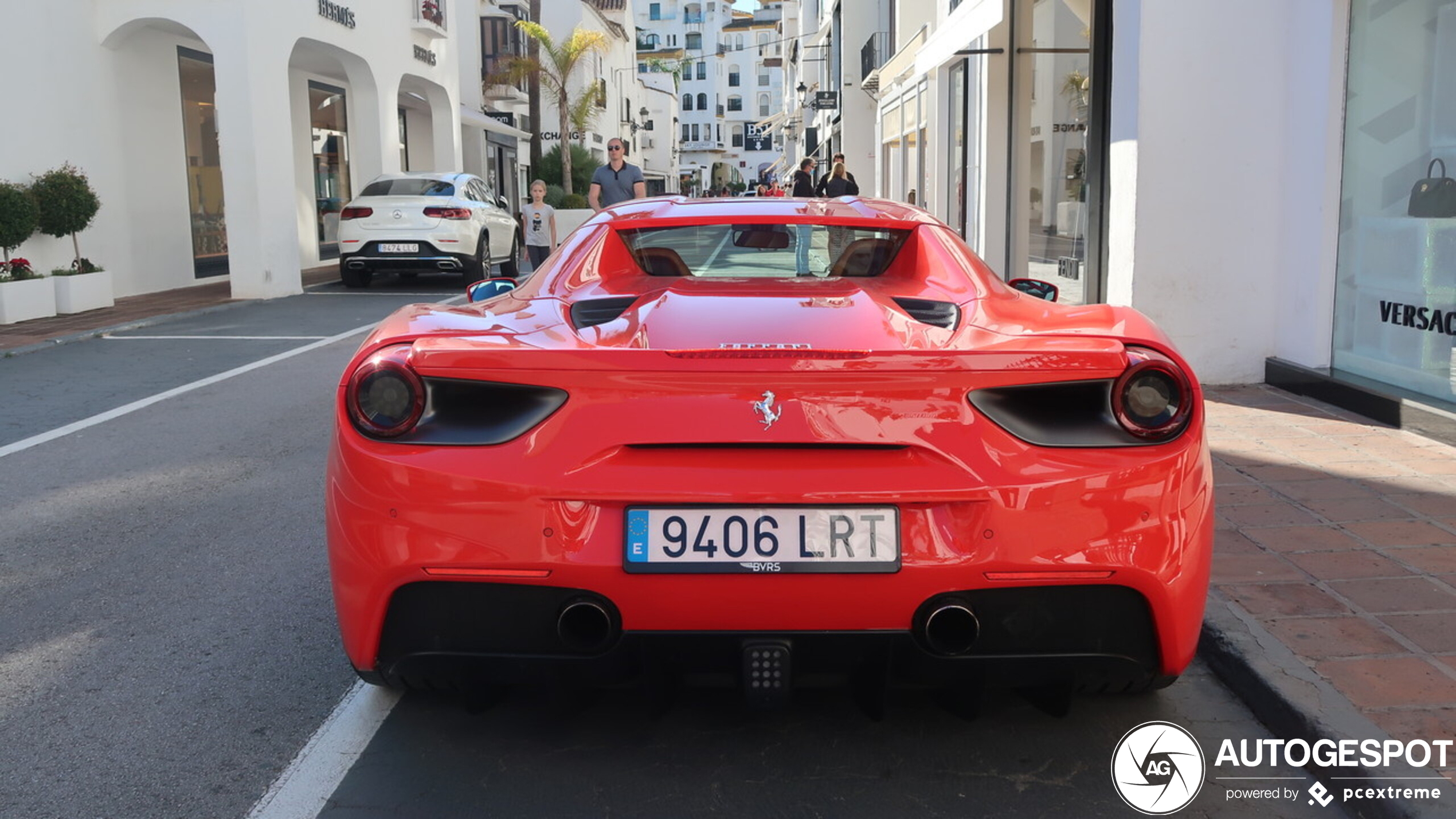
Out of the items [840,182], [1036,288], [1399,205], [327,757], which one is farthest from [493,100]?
[327,757]

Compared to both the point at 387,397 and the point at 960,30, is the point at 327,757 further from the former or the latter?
the point at 960,30

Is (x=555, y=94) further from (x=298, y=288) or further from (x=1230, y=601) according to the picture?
(x=1230, y=601)

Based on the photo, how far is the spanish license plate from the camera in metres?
2.57

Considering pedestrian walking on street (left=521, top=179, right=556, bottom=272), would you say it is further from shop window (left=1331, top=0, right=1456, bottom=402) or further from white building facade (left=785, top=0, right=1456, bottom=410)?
shop window (left=1331, top=0, right=1456, bottom=402)

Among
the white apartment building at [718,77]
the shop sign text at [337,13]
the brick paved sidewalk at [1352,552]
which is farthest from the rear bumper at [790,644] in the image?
the white apartment building at [718,77]

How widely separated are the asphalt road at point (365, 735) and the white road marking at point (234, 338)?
24.7ft

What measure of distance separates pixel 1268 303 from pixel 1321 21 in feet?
5.62

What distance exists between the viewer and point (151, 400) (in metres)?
8.85

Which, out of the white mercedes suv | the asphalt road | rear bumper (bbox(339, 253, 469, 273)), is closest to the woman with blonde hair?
the white mercedes suv

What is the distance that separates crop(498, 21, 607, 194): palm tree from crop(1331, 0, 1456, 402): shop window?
32.7m

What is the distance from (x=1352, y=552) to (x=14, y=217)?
45.0 feet

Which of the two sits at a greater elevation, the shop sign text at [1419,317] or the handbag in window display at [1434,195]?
the handbag in window display at [1434,195]

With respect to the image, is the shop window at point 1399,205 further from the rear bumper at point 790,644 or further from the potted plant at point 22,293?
the potted plant at point 22,293

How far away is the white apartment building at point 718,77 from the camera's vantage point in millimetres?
118250
